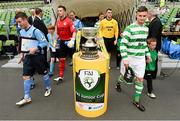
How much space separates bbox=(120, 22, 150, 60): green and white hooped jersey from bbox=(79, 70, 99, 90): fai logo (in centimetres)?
58

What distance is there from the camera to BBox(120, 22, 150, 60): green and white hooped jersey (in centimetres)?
418

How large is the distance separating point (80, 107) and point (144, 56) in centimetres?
143

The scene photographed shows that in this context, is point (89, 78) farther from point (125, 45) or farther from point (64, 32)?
point (64, 32)

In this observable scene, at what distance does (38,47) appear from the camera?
450cm

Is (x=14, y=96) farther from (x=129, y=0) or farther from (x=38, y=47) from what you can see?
(x=129, y=0)

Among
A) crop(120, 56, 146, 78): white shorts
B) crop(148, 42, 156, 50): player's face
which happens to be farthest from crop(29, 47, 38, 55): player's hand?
crop(148, 42, 156, 50): player's face

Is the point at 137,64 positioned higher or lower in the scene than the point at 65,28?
lower

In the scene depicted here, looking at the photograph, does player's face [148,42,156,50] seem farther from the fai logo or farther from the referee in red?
the referee in red

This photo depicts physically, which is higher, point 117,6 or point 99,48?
point 117,6

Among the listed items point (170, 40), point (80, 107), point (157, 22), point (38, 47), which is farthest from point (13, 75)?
point (170, 40)

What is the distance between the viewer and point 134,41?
4.22 m

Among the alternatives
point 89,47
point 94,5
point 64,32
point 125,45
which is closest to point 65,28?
point 64,32

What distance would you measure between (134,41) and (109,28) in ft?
8.36

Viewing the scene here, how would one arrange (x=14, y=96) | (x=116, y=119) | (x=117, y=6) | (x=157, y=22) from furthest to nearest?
(x=117, y=6), (x=157, y=22), (x=14, y=96), (x=116, y=119)
